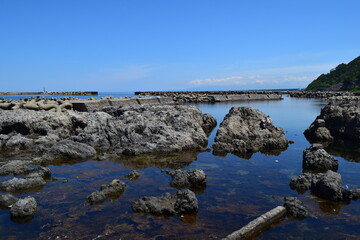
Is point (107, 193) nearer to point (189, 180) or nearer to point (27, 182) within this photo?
point (189, 180)

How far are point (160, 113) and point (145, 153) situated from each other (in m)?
5.84

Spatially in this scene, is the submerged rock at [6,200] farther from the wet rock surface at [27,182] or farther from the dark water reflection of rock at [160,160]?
the dark water reflection of rock at [160,160]

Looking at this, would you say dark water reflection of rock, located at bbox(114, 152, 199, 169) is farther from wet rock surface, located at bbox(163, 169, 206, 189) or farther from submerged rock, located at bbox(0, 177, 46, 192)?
submerged rock, located at bbox(0, 177, 46, 192)

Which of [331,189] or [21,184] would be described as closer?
[331,189]

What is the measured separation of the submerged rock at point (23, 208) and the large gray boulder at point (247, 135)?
1069 centimetres

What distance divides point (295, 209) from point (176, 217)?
3.48 meters

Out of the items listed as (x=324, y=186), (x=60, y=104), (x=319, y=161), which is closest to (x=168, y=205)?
(x=324, y=186)

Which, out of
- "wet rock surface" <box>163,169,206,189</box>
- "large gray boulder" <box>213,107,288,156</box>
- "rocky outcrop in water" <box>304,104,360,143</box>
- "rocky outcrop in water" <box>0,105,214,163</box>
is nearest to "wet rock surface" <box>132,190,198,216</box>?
"wet rock surface" <box>163,169,206,189</box>

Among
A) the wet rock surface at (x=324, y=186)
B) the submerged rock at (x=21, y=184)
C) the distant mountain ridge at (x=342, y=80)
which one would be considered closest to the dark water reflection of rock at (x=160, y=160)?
the submerged rock at (x=21, y=184)

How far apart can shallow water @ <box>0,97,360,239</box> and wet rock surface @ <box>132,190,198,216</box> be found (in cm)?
24

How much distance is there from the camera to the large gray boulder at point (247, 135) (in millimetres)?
17505

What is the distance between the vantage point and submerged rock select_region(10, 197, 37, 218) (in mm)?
8297

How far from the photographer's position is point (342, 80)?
4963 inches

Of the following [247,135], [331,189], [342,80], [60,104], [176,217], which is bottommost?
[176,217]
